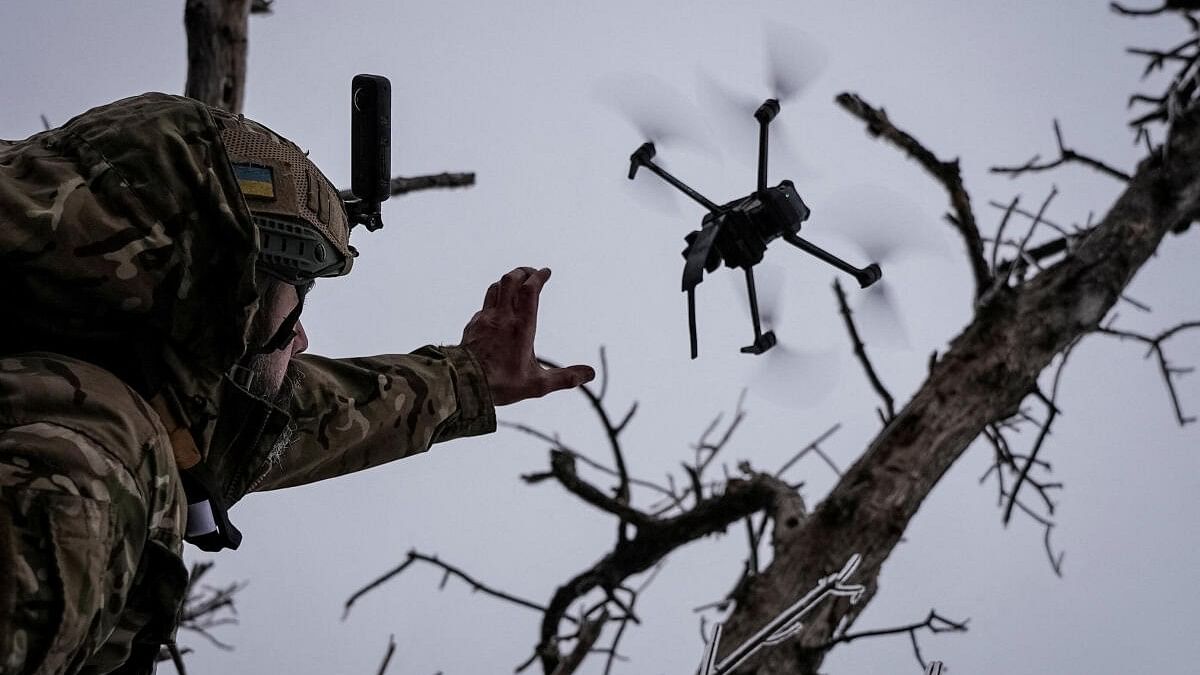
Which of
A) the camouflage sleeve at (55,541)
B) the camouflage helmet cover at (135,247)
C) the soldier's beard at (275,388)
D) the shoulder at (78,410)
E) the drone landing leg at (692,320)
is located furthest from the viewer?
the drone landing leg at (692,320)

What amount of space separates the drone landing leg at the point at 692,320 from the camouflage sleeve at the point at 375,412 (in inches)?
21.2

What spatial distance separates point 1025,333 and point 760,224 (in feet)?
6.07

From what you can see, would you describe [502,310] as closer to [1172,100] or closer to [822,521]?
[822,521]

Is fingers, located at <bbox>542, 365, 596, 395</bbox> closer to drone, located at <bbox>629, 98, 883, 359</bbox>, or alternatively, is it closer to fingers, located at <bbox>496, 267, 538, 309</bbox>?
fingers, located at <bbox>496, 267, 538, 309</bbox>

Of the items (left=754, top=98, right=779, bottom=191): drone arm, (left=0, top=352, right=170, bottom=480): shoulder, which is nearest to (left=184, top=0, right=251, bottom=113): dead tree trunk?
(left=754, top=98, right=779, bottom=191): drone arm

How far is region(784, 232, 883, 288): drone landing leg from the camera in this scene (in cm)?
248

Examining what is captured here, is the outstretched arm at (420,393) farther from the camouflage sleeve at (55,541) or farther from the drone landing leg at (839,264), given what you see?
the camouflage sleeve at (55,541)

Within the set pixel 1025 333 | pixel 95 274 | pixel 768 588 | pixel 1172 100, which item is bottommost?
pixel 95 274

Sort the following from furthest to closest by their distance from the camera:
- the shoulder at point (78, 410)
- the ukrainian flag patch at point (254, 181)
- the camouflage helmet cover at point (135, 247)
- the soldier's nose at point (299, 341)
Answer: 1. the soldier's nose at point (299, 341)
2. the ukrainian flag patch at point (254, 181)
3. the camouflage helmet cover at point (135, 247)
4. the shoulder at point (78, 410)

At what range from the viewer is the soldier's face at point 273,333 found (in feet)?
6.53

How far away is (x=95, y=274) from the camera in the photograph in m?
1.66

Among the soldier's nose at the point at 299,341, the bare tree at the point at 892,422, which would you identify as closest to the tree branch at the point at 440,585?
the bare tree at the point at 892,422

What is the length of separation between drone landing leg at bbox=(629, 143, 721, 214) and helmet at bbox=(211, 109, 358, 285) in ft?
2.65

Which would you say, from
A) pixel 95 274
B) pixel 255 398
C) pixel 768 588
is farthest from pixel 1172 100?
pixel 95 274
